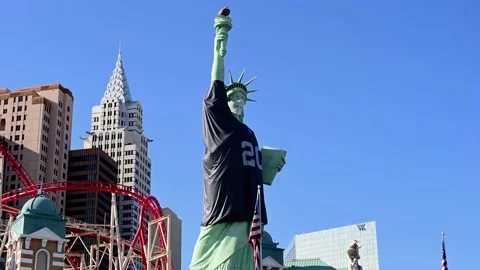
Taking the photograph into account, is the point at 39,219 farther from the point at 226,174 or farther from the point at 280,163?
the point at 280,163

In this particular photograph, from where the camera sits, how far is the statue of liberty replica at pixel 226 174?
101 ft

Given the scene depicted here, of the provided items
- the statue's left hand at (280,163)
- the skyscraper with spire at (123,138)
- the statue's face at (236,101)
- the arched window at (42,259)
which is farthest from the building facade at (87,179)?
the statue's face at (236,101)

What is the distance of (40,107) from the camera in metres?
104

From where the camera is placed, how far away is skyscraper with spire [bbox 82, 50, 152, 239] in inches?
4584

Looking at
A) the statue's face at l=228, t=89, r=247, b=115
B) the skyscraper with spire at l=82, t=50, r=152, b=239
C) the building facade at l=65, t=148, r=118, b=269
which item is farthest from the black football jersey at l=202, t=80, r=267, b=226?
the skyscraper with spire at l=82, t=50, r=152, b=239

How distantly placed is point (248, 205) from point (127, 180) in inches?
3452

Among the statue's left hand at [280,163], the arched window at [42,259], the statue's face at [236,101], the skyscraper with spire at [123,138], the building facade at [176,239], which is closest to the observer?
the arched window at [42,259]

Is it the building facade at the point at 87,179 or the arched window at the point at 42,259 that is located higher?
the building facade at the point at 87,179

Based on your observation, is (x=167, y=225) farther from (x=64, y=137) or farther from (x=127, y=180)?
(x=127, y=180)

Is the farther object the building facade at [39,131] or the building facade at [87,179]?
the building facade at [87,179]

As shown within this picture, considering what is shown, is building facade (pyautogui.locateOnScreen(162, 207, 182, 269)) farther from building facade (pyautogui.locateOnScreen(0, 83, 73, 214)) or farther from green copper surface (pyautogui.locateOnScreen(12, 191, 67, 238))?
green copper surface (pyautogui.locateOnScreen(12, 191, 67, 238))

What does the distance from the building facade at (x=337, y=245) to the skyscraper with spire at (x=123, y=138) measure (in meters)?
24.7

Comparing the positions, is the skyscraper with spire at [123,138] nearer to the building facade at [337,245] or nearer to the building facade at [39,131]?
the building facade at [39,131]

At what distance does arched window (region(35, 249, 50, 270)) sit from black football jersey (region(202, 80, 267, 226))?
22.6 feet
